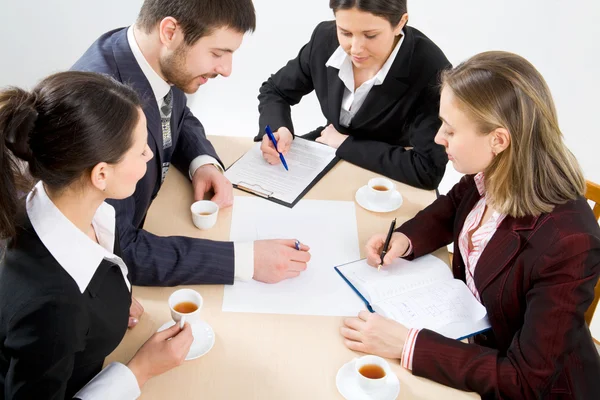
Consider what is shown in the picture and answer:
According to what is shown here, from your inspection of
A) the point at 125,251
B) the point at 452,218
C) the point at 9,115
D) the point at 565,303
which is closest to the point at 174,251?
the point at 125,251

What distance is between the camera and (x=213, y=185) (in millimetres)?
1868

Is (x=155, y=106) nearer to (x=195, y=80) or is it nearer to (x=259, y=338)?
(x=195, y=80)

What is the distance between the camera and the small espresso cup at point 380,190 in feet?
6.07

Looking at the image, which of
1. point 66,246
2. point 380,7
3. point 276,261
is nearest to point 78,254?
point 66,246

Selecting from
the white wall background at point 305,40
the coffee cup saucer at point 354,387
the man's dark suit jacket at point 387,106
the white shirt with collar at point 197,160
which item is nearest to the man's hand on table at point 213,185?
the white shirt with collar at point 197,160

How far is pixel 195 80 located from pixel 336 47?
0.70m

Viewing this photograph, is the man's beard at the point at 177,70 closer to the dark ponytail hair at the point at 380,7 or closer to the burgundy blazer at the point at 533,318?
the dark ponytail hair at the point at 380,7

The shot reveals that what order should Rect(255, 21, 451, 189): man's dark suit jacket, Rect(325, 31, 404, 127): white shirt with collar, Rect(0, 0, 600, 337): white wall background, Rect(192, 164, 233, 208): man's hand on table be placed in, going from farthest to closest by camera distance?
Rect(0, 0, 600, 337): white wall background, Rect(325, 31, 404, 127): white shirt with collar, Rect(255, 21, 451, 189): man's dark suit jacket, Rect(192, 164, 233, 208): man's hand on table

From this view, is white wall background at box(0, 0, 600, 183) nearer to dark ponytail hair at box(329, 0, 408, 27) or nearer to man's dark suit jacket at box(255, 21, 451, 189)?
man's dark suit jacket at box(255, 21, 451, 189)

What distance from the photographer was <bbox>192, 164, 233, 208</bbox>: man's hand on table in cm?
181

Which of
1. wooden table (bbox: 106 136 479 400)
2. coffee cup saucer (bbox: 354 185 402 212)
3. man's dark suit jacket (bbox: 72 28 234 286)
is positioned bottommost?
wooden table (bbox: 106 136 479 400)

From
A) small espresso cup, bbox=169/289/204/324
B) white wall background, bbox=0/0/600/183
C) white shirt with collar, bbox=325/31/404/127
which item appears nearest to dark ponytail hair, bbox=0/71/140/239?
small espresso cup, bbox=169/289/204/324

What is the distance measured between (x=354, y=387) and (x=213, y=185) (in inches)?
33.1

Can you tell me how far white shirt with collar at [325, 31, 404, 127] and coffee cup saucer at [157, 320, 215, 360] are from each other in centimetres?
119
